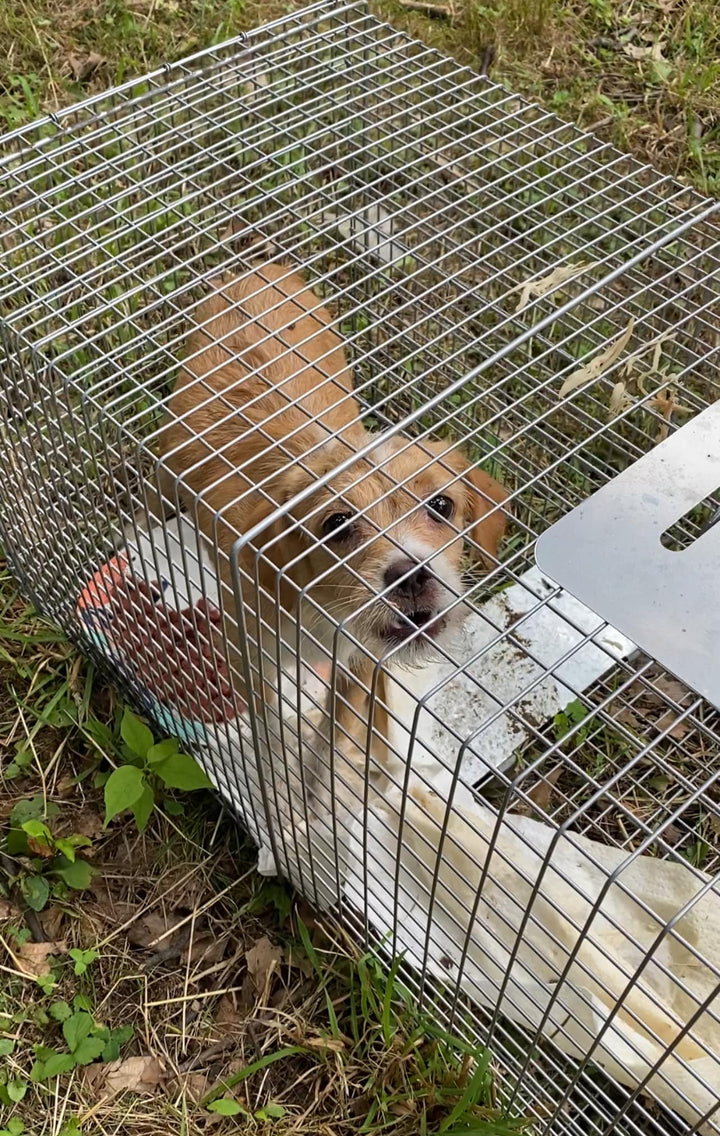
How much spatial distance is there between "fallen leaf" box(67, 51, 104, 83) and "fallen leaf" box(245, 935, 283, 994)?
336 centimetres

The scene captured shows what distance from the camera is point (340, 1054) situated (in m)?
2.05

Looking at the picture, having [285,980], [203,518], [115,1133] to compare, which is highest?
[203,518]

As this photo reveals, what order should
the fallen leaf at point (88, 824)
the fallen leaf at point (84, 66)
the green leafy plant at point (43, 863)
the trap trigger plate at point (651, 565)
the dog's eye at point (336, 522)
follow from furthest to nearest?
the fallen leaf at point (84, 66) < the fallen leaf at point (88, 824) < the green leafy plant at point (43, 863) < the dog's eye at point (336, 522) < the trap trigger plate at point (651, 565)

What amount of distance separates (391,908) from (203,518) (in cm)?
108

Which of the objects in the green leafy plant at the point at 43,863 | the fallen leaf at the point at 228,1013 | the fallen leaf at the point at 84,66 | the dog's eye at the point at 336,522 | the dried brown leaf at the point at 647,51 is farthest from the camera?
the dried brown leaf at the point at 647,51

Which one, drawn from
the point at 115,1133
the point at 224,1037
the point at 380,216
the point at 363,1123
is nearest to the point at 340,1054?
the point at 363,1123

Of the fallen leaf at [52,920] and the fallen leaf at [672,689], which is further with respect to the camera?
the fallen leaf at [672,689]

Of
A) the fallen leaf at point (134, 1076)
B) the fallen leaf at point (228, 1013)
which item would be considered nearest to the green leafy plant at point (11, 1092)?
the fallen leaf at point (134, 1076)

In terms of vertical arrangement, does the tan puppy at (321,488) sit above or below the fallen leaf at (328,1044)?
above

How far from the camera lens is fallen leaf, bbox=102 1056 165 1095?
2057 millimetres

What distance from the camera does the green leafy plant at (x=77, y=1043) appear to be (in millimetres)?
2037

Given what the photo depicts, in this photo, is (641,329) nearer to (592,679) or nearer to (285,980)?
(592,679)

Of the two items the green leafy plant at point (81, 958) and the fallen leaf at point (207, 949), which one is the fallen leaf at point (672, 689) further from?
the green leafy plant at point (81, 958)

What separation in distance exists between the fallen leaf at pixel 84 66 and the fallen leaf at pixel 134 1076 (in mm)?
3529
